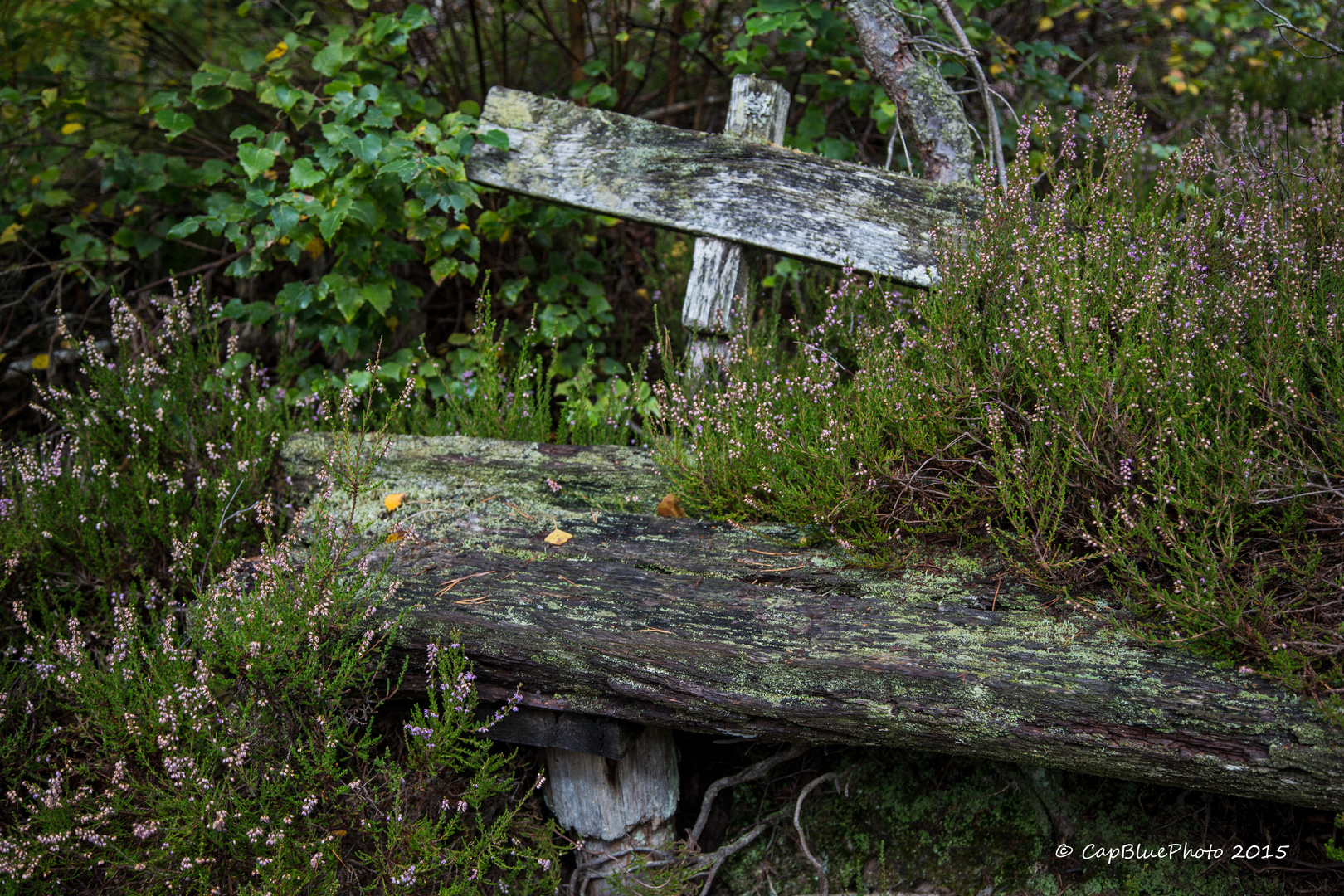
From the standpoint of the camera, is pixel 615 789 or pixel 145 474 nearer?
pixel 615 789

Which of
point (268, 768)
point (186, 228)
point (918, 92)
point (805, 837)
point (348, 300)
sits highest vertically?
point (918, 92)

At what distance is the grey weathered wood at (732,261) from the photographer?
3.46 meters

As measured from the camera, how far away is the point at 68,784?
257 centimetres

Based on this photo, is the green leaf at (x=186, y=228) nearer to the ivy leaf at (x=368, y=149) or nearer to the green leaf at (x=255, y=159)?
the green leaf at (x=255, y=159)

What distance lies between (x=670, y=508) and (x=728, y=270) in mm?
1096

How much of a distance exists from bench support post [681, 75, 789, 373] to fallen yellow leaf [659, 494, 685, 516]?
0.67 metres

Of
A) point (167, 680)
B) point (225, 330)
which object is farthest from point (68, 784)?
point (225, 330)

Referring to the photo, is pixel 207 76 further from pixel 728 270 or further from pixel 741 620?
pixel 741 620

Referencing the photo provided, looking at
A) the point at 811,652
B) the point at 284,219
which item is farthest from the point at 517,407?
the point at 811,652

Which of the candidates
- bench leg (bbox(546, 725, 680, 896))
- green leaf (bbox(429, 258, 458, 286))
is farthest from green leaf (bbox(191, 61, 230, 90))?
bench leg (bbox(546, 725, 680, 896))

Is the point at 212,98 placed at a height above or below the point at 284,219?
above

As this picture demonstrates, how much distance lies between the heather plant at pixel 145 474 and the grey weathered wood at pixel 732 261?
70.4 inches

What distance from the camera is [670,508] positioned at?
292 cm

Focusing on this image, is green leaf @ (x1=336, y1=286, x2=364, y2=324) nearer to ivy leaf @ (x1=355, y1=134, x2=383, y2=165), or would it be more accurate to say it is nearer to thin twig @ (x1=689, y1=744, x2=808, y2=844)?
ivy leaf @ (x1=355, y1=134, x2=383, y2=165)
